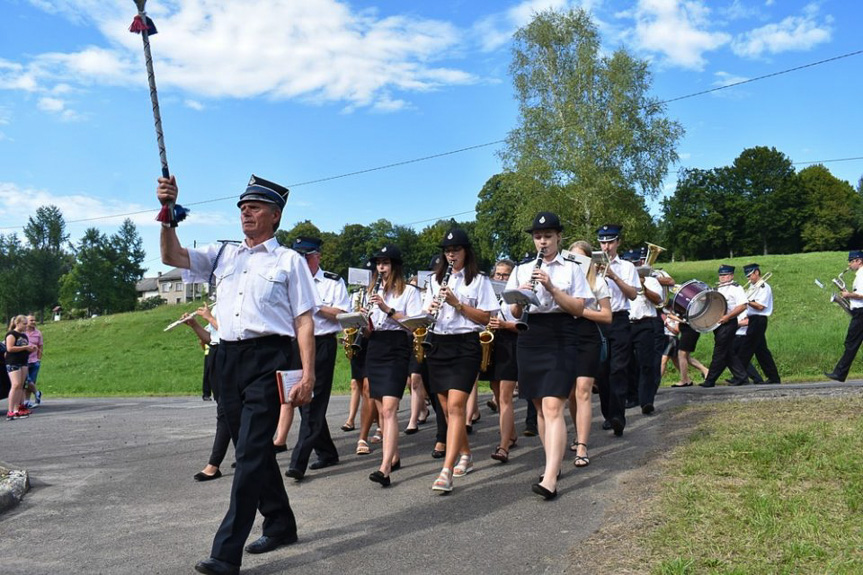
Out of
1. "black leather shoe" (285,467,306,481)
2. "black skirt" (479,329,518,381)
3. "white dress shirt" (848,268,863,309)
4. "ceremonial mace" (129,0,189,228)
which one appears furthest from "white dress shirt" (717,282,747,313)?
"ceremonial mace" (129,0,189,228)

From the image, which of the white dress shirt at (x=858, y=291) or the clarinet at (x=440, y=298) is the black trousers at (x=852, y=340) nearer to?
the white dress shirt at (x=858, y=291)

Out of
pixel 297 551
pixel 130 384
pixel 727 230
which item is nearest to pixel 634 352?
pixel 297 551

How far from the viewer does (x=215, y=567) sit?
4.25 m

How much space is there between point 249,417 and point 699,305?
810 cm

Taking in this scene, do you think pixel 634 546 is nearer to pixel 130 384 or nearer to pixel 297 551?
pixel 297 551

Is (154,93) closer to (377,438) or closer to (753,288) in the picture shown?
(377,438)

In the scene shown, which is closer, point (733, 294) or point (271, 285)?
point (271, 285)

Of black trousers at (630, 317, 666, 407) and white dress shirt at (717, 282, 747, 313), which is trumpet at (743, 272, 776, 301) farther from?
black trousers at (630, 317, 666, 407)

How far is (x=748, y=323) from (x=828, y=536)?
9.68 m

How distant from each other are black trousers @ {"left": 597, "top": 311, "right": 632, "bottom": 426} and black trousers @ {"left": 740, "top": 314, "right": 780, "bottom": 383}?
17.0 ft

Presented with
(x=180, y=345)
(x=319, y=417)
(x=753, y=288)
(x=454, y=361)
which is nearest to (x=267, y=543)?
(x=319, y=417)

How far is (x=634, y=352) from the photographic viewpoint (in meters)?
9.94

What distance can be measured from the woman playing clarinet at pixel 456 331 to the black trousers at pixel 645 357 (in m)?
3.41

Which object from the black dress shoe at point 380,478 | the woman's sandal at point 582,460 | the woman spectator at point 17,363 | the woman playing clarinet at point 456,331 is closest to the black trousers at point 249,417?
the black dress shoe at point 380,478
